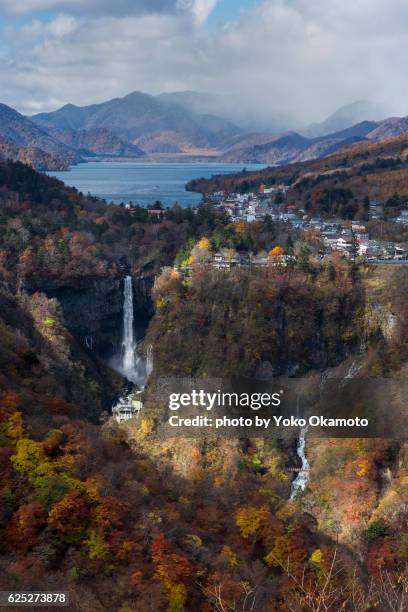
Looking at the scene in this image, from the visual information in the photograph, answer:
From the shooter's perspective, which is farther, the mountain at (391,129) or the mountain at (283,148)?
the mountain at (283,148)

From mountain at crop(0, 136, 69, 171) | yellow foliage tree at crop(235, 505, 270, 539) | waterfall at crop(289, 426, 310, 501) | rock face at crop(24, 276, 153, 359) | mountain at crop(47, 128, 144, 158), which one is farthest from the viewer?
mountain at crop(47, 128, 144, 158)

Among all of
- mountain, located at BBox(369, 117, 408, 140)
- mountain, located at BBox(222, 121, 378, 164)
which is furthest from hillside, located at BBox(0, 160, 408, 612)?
mountain, located at BBox(222, 121, 378, 164)

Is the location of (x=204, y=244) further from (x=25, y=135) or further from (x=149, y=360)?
(x=25, y=135)

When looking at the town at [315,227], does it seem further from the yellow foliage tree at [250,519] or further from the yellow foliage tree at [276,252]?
the yellow foliage tree at [250,519]

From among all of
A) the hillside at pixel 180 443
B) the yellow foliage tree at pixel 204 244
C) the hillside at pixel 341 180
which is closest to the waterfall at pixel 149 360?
the hillside at pixel 180 443

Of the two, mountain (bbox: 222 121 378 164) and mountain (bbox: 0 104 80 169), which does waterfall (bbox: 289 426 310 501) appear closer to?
mountain (bbox: 0 104 80 169)

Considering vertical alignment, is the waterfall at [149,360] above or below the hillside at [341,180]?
below

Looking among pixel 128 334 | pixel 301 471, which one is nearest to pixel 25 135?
pixel 128 334
